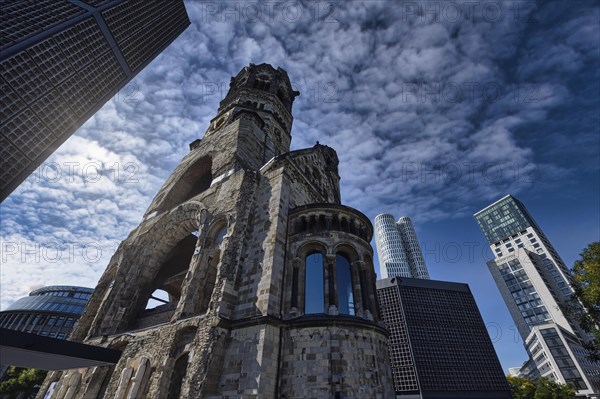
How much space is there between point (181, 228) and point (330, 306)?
13.7m

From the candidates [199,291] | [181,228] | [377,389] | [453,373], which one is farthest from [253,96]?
[453,373]

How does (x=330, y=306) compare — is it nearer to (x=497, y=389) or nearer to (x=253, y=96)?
(x=253, y=96)

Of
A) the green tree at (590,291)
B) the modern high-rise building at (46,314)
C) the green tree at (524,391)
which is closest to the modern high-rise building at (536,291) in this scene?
the green tree at (524,391)

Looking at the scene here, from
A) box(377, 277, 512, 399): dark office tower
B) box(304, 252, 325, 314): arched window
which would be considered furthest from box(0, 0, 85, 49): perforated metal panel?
box(377, 277, 512, 399): dark office tower

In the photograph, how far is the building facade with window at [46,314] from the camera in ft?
218

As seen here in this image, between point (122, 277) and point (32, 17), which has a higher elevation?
point (32, 17)

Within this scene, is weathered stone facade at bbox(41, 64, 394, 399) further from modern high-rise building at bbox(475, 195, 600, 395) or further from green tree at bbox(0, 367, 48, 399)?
modern high-rise building at bbox(475, 195, 600, 395)

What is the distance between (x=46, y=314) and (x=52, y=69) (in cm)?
7516

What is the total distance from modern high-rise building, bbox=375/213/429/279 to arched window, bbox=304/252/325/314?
137 m

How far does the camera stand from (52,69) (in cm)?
2247

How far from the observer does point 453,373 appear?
35.4 meters

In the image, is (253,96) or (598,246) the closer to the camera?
(598,246)

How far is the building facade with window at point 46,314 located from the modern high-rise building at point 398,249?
429 ft

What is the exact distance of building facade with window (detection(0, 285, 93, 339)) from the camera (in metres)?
66.5
